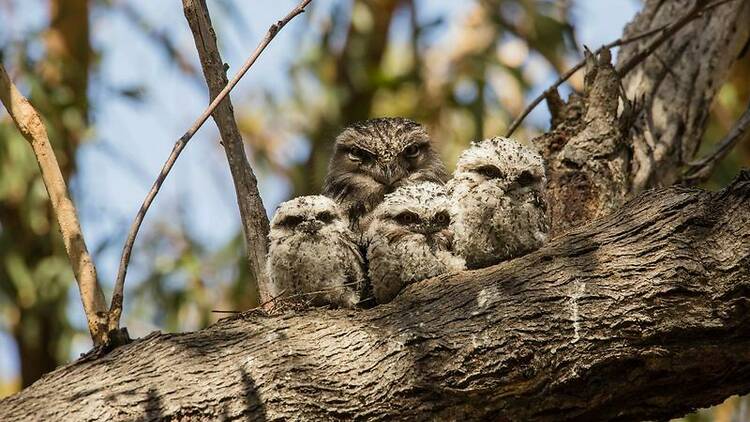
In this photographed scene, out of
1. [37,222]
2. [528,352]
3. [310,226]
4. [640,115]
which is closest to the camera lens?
[528,352]

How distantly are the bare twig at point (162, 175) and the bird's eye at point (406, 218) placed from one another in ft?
2.62

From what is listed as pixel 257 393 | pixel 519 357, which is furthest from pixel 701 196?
pixel 257 393

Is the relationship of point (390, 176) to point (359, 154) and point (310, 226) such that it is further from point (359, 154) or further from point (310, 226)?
point (310, 226)

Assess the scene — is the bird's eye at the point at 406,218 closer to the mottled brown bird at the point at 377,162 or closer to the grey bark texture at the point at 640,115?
the mottled brown bird at the point at 377,162

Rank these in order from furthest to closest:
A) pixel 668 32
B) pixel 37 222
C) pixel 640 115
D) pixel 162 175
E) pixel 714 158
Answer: pixel 37 222
pixel 640 115
pixel 714 158
pixel 668 32
pixel 162 175

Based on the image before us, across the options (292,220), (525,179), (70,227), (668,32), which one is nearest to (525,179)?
(525,179)

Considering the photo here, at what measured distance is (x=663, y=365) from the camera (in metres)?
3.45

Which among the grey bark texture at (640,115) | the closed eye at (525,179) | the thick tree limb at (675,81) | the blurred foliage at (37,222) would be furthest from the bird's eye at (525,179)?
the blurred foliage at (37,222)

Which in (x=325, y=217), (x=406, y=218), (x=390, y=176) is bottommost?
(x=406, y=218)

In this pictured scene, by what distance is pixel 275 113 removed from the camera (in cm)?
986

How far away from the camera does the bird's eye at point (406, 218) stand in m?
3.88

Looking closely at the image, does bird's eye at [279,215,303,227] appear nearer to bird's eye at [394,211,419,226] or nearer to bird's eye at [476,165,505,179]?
bird's eye at [394,211,419,226]

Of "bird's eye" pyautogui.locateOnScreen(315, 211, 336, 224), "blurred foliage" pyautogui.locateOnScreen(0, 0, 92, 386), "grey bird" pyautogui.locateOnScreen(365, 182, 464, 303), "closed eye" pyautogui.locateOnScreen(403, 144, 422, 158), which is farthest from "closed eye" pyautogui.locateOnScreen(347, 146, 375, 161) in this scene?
"blurred foliage" pyautogui.locateOnScreen(0, 0, 92, 386)

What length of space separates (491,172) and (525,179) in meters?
0.13
